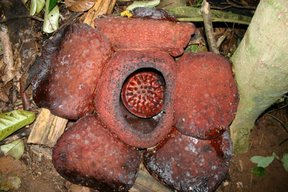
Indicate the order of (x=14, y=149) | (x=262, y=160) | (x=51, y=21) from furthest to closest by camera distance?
(x=262, y=160) < (x=51, y=21) < (x=14, y=149)

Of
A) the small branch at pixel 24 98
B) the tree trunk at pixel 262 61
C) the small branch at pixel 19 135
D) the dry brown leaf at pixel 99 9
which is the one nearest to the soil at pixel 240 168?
the small branch at pixel 19 135

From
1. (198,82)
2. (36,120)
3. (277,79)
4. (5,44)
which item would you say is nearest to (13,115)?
(36,120)

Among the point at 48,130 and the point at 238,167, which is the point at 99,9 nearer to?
the point at 48,130

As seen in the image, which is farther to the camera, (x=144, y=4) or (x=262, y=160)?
(x=262, y=160)

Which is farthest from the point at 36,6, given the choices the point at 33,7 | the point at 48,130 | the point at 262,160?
the point at 262,160

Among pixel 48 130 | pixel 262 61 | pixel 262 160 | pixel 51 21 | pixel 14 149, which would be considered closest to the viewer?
pixel 262 61

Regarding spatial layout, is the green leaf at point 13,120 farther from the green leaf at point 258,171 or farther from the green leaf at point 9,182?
the green leaf at point 258,171

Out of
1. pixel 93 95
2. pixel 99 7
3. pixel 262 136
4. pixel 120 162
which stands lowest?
pixel 262 136

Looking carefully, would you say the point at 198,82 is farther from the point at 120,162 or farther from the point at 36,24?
the point at 36,24
